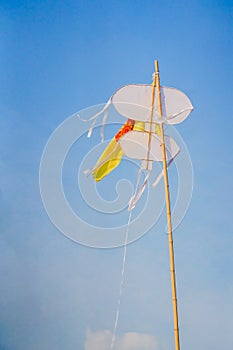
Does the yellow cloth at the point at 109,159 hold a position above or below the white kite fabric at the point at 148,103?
below

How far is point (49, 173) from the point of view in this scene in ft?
10.2

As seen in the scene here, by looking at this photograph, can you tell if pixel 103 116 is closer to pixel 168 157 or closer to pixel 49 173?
pixel 168 157

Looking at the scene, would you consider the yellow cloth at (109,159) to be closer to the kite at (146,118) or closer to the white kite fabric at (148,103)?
the kite at (146,118)

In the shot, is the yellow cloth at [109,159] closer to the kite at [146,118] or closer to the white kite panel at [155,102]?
the kite at [146,118]

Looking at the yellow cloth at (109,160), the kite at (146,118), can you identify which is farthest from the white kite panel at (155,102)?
the yellow cloth at (109,160)

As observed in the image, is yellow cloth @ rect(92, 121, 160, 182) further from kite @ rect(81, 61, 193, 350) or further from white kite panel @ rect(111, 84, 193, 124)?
white kite panel @ rect(111, 84, 193, 124)

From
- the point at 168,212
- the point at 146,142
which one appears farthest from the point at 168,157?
the point at 168,212

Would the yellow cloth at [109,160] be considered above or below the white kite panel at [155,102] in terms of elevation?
below

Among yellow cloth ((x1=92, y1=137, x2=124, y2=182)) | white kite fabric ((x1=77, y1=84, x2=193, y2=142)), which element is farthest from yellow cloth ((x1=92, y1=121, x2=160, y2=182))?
white kite fabric ((x1=77, y1=84, x2=193, y2=142))

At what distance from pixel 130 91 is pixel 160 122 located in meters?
0.24

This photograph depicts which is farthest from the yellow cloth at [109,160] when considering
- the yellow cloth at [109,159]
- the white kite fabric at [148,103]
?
the white kite fabric at [148,103]

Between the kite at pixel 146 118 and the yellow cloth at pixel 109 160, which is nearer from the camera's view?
the kite at pixel 146 118

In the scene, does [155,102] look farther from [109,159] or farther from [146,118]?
[109,159]

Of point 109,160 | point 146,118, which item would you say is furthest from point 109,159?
point 146,118
